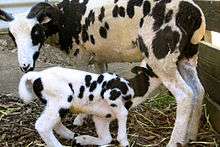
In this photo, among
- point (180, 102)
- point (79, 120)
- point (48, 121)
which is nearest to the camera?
point (48, 121)

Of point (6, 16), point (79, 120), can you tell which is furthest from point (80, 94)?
point (6, 16)

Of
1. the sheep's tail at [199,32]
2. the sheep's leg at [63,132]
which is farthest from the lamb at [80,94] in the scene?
the sheep's tail at [199,32]

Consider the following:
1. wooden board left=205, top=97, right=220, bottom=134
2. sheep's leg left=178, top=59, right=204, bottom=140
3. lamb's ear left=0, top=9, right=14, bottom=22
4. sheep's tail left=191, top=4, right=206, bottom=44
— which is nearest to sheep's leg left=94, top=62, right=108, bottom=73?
lamb's ear left=0, top=9, right=14, bottom=22

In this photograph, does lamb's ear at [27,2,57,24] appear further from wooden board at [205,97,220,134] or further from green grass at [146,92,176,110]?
wooden board at [205,97,220,134]

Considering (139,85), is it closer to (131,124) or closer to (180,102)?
(180,102)

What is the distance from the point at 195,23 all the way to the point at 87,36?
0.95 metres

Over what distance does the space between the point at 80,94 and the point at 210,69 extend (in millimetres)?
978

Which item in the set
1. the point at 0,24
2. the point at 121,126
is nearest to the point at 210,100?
the point at 121,126

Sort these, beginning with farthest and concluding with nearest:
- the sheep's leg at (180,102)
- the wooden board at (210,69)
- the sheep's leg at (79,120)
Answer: the sheep's leg at (79,120) < the wooden board at (210,69) < the sheep's leg at (180,102)

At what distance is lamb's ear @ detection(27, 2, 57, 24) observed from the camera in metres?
3.37

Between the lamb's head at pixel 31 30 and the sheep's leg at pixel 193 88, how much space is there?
1.01 metres

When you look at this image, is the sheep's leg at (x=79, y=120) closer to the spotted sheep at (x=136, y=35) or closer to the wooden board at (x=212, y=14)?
the spotted sheep at (x=136, y=35)

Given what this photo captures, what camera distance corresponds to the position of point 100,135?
8.84 feet

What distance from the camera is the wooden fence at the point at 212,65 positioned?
2.96 metres
